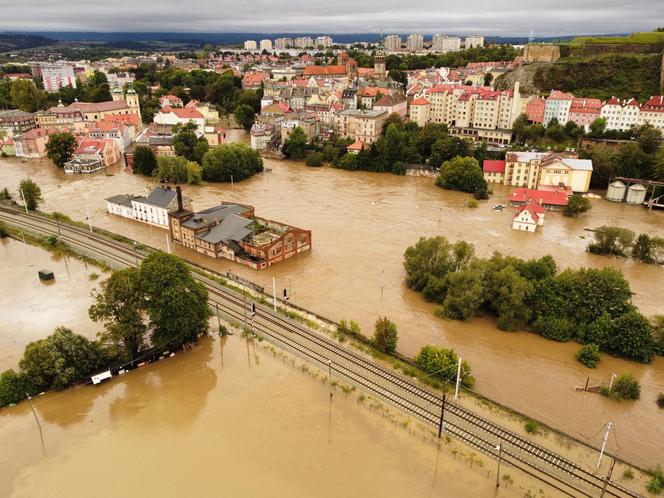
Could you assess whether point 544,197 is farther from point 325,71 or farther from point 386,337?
point 325,71

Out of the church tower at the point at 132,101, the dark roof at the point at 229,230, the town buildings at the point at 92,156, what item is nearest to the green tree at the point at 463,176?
the dark roof at the point at 229,230

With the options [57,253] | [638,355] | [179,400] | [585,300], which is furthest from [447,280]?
[57,253]

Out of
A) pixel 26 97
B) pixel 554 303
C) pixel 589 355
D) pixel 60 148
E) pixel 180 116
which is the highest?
pixel 26 97

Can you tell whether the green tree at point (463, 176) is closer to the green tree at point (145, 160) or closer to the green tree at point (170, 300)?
the green tree at point (145, 160)

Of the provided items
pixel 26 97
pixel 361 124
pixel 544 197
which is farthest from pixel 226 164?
pixel 26 97

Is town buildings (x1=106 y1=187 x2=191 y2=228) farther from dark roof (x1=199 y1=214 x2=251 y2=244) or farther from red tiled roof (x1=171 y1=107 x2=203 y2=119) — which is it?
red tiled roof (x1=171 y1=107 x2=203 y2=119)

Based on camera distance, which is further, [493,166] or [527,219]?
[493,166]

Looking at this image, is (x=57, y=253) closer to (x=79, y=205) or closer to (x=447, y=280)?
(x=79, y=205)
